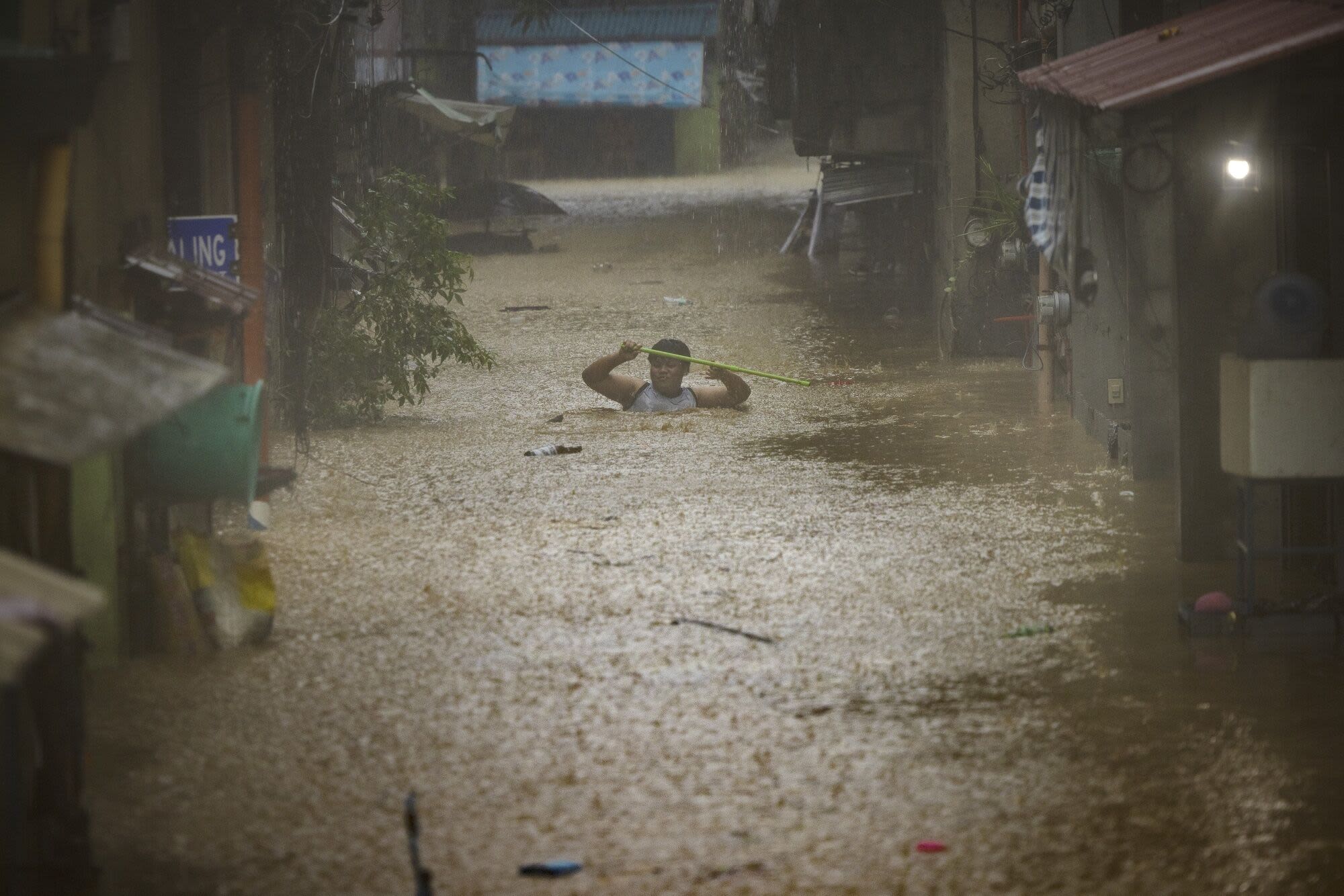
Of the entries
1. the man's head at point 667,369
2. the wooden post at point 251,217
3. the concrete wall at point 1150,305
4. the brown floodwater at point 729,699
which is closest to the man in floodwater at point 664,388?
the man's head at point 667,369

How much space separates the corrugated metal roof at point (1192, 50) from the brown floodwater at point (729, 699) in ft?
7.99

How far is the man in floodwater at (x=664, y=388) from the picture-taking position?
13.8 metres

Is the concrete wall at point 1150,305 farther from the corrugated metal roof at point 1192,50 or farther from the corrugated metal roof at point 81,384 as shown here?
the corrugated metal roof at point 81,384

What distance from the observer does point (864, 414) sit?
1402 cm

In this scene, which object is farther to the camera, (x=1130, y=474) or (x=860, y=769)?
(x=1130, y=474)

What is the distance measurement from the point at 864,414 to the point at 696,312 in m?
7.78

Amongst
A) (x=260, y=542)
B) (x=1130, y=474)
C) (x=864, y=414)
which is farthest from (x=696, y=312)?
(x=260, y=542)

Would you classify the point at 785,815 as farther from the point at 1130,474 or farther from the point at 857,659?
the point at 1130,474

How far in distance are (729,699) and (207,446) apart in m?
2.56

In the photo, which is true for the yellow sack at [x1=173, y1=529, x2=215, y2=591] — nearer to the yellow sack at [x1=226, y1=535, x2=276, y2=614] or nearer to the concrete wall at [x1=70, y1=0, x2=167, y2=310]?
the yellow sack at [x1=226, y1=535, x2=276, y2=614]

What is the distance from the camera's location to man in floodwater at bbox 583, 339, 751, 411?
45.4 ft

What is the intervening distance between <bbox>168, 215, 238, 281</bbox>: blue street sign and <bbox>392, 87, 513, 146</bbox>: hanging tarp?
17.7m

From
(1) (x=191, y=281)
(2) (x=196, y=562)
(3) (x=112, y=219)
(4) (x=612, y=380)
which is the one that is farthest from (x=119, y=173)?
(4) (x=612, y=380)

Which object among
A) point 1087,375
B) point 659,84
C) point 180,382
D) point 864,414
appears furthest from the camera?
point 659,84
